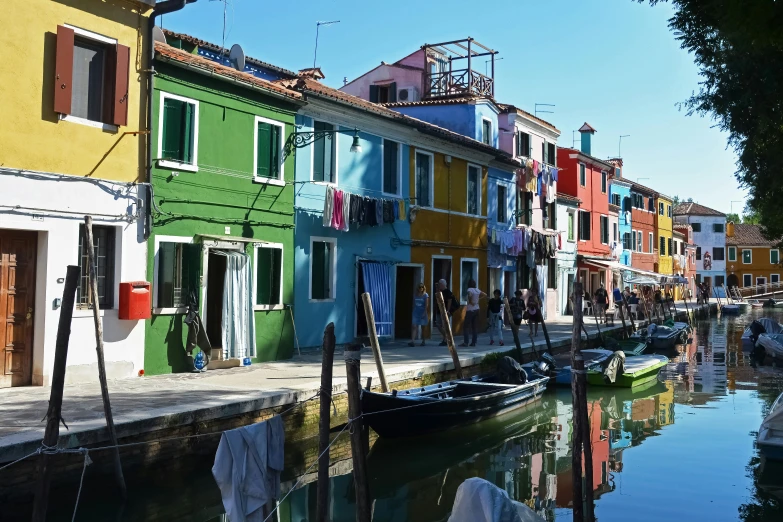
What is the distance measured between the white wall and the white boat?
21.1 metres

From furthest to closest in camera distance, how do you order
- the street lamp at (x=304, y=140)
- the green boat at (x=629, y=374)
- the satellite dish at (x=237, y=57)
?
the green boat at (x=629, y=374) → the street lamp at (x=304, y=140) → the satellite dish at (x=237, y=57)

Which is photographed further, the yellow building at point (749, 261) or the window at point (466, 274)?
the yellow building at point (749, 261)

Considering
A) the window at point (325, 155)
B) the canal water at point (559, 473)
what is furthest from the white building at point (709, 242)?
the window at point (325, 155)

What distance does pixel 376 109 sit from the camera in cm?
1981

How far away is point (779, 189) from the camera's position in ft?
49.4

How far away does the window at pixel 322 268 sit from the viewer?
18.1 meters

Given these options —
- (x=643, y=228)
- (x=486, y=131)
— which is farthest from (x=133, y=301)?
(x=643, y=228)

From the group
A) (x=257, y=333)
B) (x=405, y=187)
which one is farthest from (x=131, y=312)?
(x=405, y=187)

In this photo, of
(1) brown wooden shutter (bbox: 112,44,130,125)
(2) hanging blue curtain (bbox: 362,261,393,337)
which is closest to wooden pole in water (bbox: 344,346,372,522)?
(1) brown wooden shutter (bbox: 112,44,130,125)

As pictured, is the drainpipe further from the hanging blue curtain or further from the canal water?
the hanging blue curtain

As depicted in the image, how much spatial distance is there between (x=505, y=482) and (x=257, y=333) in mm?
6724

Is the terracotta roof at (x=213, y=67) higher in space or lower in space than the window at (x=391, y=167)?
higher

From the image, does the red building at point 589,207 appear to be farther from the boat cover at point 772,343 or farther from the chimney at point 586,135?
the boat cover at point 772,343

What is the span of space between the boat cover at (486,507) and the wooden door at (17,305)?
355 inches
